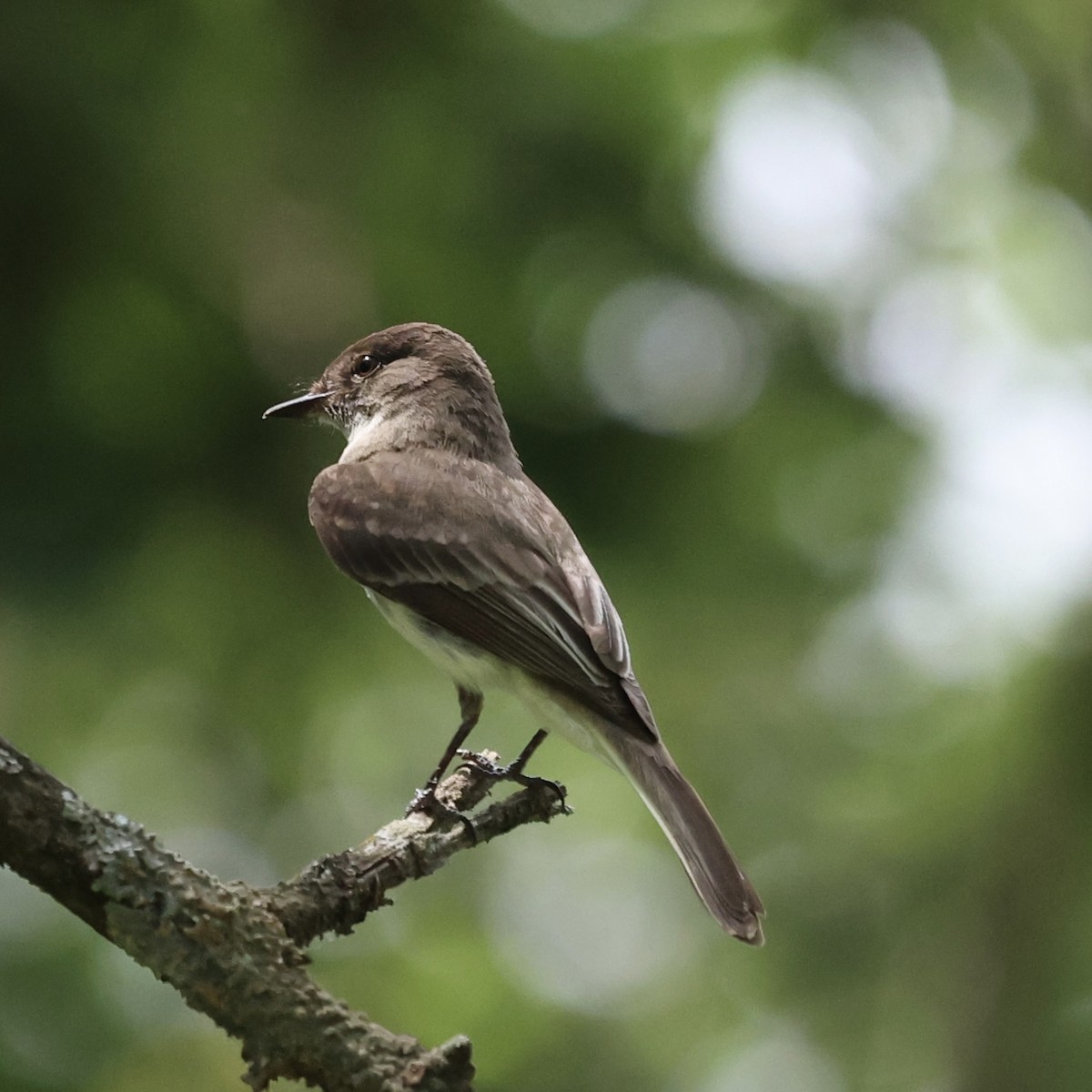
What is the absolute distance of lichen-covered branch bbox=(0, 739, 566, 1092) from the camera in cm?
241

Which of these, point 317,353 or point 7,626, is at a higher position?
point 317,353

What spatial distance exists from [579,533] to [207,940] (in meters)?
3.91

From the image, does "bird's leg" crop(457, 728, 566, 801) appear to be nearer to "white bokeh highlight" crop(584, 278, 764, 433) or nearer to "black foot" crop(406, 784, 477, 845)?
"black foot" crop(406, 784, 477, 845)

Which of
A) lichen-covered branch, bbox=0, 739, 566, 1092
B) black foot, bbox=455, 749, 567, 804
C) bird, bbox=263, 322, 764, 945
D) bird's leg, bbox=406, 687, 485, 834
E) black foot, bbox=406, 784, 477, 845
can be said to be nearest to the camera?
lichen-covered branch, bbox=0, 739, 566, 1092

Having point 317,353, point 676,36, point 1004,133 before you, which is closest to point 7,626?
point 317,353

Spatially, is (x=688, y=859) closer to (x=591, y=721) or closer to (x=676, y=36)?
(x=591, y=721)

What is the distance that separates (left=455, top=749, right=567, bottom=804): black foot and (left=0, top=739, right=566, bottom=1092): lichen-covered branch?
4.08 feet

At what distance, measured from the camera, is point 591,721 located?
4.14 meters

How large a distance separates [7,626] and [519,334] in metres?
2.35

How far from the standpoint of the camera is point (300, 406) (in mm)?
5398

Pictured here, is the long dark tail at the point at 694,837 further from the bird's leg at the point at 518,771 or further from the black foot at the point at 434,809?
the black foot at the point at 434,809

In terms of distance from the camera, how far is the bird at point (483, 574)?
4074 mm

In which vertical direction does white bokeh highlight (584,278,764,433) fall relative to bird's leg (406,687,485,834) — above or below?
above

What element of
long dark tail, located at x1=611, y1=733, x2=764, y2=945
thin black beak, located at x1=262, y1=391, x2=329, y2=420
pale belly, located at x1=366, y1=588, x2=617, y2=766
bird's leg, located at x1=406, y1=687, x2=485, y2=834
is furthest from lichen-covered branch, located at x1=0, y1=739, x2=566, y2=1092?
thin black beak, located at x1=262, y1=391, x2=329, y2=420
